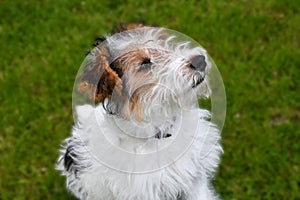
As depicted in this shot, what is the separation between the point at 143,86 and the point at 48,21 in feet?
8.65

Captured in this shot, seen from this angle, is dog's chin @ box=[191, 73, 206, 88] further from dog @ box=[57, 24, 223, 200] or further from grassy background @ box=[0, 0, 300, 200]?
grassy background @ box=[0, 0, 300, 200]

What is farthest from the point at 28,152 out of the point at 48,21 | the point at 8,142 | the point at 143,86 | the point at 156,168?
the point at 143,86

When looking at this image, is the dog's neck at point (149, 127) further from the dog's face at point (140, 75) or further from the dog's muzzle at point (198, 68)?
the dog's muzzle at point (198, 68)

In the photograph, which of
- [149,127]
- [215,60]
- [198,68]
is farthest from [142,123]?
[215,60]

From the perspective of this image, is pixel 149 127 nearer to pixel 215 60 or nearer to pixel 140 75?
pixel 140 75

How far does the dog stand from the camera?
2.78 m

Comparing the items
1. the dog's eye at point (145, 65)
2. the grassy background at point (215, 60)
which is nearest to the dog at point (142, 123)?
the dog's eye at point (145, 65)

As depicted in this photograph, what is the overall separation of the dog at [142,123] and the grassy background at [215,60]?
83cm

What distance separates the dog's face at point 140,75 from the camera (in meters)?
2.77

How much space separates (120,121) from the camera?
2.99 metres

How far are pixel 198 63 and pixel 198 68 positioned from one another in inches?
1.3

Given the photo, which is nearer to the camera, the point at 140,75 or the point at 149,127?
the point at 140,75

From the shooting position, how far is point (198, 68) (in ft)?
9.11

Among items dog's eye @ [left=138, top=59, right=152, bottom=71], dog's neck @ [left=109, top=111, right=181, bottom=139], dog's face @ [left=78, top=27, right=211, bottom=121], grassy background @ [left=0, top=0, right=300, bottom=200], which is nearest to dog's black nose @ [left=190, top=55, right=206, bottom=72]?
dog's face @ [left=78, top=27, right=211, bottom=121]
